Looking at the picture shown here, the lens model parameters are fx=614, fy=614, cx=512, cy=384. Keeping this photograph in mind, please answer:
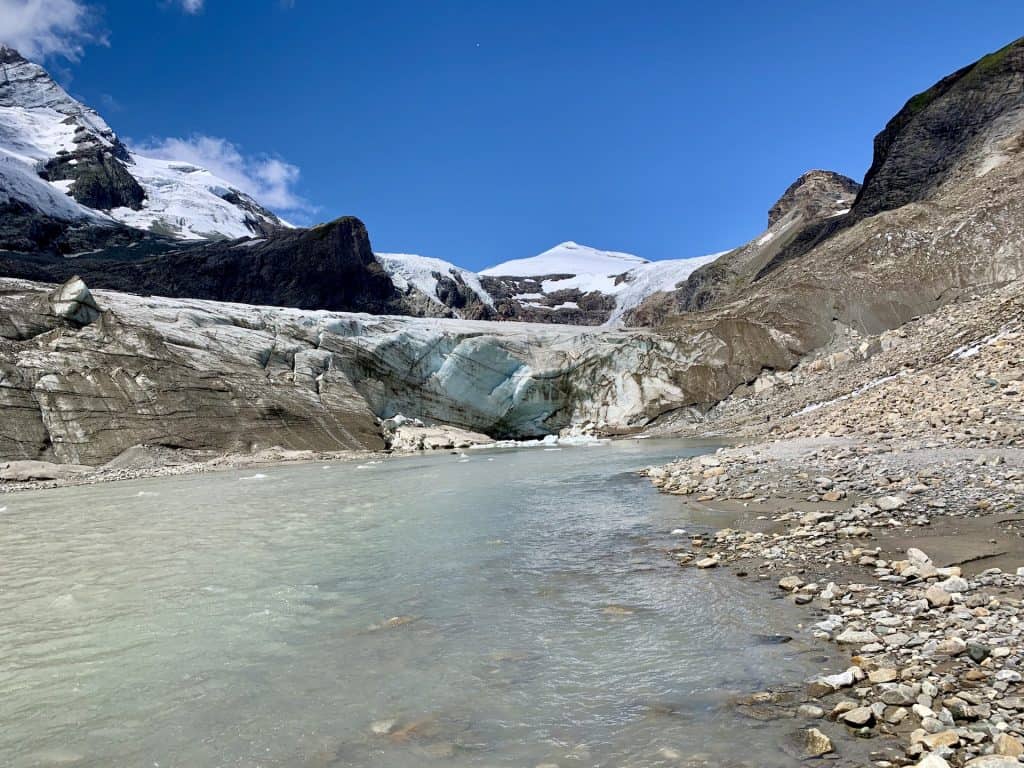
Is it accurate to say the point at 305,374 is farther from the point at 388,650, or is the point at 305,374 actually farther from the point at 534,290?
the point at 534,290

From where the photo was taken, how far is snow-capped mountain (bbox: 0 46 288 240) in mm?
98688

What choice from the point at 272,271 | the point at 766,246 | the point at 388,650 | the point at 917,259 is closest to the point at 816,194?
the point at 766,246

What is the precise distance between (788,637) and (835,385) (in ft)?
85.9

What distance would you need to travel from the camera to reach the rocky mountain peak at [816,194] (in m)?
103

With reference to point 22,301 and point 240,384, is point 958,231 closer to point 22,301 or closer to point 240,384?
point 240,384

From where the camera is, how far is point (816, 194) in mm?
109250

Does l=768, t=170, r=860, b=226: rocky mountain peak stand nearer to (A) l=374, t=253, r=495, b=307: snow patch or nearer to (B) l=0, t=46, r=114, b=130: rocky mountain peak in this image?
(A) l=374, t=253, r=495, b=307: snow patch

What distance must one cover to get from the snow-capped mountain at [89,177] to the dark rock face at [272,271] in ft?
77.9

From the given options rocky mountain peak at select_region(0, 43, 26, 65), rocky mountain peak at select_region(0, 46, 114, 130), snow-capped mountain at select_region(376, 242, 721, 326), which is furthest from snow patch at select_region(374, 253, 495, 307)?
rocky mountain peak at select_region(0, 43, 26, 65)

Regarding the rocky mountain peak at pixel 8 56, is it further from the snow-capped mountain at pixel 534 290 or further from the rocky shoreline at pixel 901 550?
the rocky shoreline at pixel 901 550

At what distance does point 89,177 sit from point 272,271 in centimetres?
5799

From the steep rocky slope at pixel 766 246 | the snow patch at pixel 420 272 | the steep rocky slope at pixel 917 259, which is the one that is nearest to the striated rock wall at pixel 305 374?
the steep rocky slope at pixel 917 259

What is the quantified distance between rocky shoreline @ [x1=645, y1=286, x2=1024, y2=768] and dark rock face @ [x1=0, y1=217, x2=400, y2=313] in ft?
266

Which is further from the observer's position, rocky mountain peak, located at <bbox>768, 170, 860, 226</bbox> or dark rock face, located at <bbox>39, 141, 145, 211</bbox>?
dark rock face, located at <bbox>39, 141, 145, 211</bbox>
